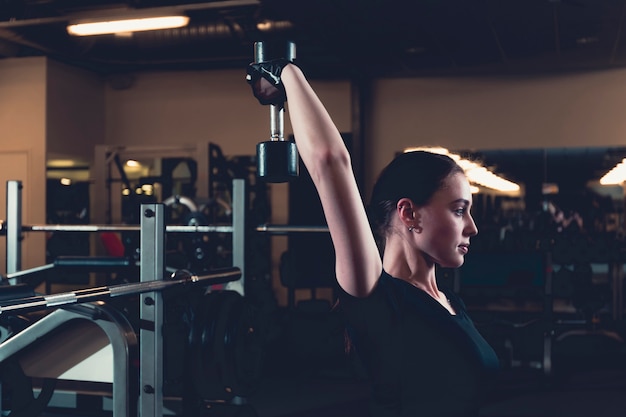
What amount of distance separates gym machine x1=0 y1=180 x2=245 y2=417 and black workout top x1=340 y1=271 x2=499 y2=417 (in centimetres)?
73

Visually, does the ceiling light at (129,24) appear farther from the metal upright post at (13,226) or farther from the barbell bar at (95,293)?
the barbell bar at (95,293)

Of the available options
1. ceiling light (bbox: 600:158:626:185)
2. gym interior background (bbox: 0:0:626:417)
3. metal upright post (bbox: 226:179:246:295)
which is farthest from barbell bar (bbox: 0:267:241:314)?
ceiling light (bbox: 600:158:626:185)

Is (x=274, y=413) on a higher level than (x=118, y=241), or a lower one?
lower

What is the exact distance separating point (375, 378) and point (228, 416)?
4.30ft

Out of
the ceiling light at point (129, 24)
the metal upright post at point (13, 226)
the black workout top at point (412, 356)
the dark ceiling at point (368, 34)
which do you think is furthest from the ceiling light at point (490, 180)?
the black workout top at point (412, 356)

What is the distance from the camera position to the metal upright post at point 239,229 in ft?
8.10

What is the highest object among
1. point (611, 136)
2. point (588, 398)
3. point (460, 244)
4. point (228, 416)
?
point (611, 136)

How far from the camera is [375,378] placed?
86 centimetres

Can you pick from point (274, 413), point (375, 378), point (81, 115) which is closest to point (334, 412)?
point (274, 413)

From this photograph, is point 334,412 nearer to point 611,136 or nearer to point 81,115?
point 611,136

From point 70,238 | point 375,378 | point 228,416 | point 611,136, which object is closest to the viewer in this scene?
point 375,378

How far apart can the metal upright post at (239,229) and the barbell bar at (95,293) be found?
0.40 m

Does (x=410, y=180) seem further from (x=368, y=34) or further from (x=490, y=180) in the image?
(x=490, y=180)

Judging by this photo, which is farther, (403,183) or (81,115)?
(81,115)
